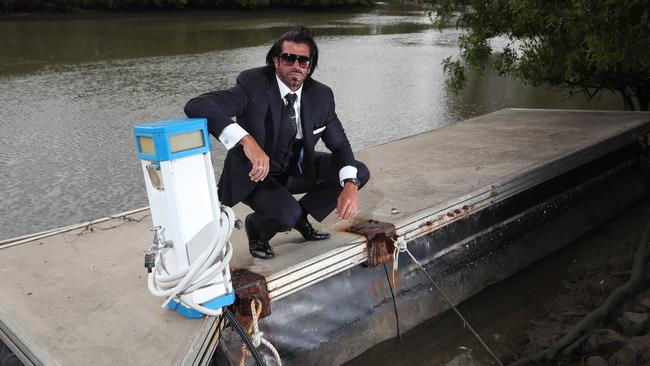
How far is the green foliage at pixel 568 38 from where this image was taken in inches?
197

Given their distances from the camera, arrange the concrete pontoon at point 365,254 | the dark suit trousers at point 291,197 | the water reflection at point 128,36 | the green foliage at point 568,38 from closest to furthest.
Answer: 1. the concrete pontoon at point 365,254
2. the dark suit trousers at point 291,197
3. the green foliage at point 568,38
4. the water reflection at point 128,36

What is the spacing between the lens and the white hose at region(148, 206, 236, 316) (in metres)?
2.50

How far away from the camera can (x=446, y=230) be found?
445 centimetres

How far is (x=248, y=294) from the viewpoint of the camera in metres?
3.01

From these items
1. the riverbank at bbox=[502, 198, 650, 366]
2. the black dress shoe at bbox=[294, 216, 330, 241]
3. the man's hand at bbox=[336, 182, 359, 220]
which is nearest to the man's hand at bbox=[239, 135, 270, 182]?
the man's hand at bbox=[336, 182, 359, 220]

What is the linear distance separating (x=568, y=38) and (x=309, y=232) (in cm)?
459

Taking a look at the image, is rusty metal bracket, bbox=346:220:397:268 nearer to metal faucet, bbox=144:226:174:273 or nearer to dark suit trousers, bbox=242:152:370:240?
dark suit trousers, bbox=242:152:370:240

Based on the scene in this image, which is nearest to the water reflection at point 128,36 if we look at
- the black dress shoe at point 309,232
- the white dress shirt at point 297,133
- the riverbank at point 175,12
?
the riverbank at point 175,12

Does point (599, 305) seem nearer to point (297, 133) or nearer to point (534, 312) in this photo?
point (534, 312)

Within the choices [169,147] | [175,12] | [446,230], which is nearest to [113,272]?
[169,147]

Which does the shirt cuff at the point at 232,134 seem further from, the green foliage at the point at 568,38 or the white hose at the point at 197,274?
the green foliage at the point at 568,38

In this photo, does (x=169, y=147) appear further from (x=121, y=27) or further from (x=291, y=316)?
(x=121, y=27)

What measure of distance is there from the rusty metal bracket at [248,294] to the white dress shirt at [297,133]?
69 cm

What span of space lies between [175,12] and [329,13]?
1365cm
